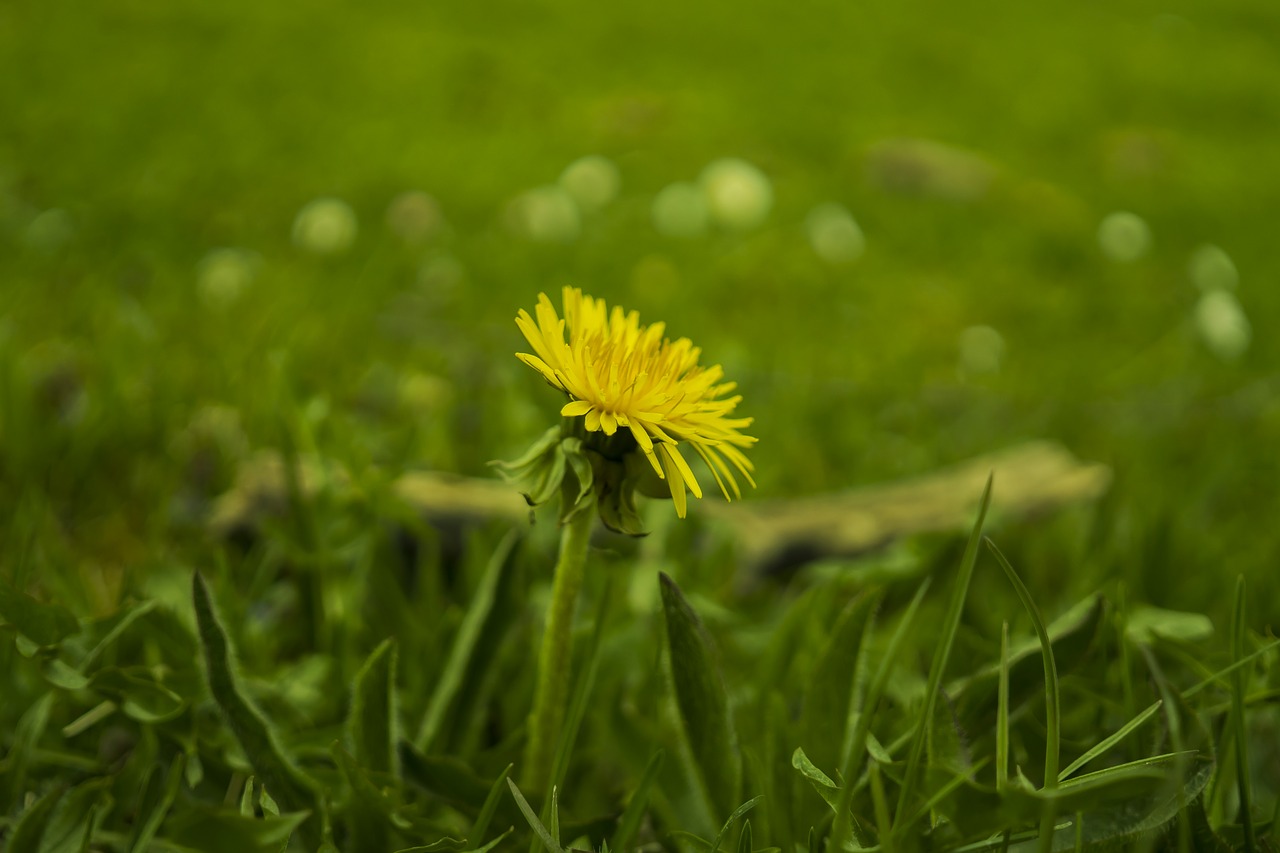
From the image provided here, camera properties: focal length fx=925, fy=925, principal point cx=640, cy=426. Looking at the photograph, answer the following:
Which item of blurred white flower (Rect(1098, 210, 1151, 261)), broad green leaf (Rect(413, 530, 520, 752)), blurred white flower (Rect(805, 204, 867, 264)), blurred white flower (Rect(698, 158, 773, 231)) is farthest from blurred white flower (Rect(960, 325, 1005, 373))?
broad green leaf (Rect(413, 530, 520, 752))

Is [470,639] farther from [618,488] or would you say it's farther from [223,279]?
[223,279]

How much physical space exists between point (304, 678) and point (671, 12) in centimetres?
797

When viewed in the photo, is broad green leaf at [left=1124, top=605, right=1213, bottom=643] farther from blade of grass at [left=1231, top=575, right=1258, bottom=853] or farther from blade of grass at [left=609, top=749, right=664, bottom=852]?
blade of grass at [left=609, top=749, right=664, bottom=852]

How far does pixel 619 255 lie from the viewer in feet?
13.3

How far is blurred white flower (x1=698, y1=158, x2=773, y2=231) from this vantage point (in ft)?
13.3

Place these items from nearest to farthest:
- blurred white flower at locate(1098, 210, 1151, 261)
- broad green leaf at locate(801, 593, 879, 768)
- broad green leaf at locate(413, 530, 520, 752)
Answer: broad green leaf at locate(801, 593, 879, 768)
broad green leaf at locate(413, 530, 520, 752)
blurred white flower at locate(1098, 210, 1151, 261)

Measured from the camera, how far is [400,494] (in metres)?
1.70

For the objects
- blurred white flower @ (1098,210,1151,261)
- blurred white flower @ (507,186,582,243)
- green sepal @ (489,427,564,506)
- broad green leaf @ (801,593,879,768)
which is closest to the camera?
green sepal @ (489,427,564,506)

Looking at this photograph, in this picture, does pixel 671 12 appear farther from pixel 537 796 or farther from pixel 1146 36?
pixel 537 796

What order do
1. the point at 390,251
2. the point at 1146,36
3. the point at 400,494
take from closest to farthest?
the point at 400,494
the point at 390,251
the point at 1146,36

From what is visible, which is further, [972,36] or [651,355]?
[972,36]

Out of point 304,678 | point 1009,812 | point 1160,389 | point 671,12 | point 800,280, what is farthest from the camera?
point 671,12

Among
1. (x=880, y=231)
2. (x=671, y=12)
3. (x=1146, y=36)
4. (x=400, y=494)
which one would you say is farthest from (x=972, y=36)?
(x=400, y=494)

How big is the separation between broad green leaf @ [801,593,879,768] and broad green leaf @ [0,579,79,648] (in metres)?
0.86
